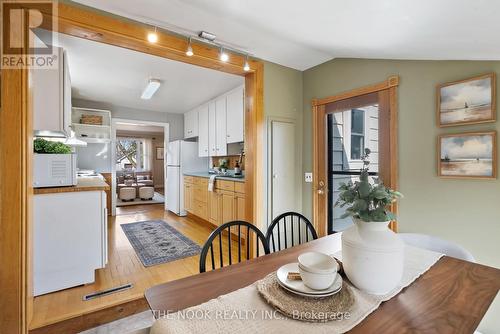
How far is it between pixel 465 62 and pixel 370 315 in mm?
1991

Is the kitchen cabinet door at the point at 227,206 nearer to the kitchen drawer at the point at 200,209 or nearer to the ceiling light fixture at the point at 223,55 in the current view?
the kitchen drawer at the point at 200,209

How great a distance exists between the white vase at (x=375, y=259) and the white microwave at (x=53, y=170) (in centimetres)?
244

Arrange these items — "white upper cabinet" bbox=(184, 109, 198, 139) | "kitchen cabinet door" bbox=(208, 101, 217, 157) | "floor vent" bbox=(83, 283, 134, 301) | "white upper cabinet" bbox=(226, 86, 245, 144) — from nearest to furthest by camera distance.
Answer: "floor vent" bbox=(83, 283, 134, 301) → "white upper cabinet" bbox=(226, 86, 245, 144) → "kitchen cabinet door" bbox=(208, 101, 217, 157) → "white upper cabinet" bbox=(184, 109, 198, 139)

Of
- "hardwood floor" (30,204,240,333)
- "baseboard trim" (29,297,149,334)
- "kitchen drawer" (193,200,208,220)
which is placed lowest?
"baseboard trim" (29,297,149,334)

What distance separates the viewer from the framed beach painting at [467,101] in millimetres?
1617

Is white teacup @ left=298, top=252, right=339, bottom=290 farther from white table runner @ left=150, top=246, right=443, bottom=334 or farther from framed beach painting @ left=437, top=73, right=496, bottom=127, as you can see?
framed beach painting @ left=437, top=73, right=496, bottom=127

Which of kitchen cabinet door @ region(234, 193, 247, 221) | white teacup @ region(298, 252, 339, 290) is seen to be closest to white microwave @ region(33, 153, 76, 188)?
kitchen cabinet door @ region(234, 193, 247, 221)

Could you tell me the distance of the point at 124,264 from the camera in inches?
107

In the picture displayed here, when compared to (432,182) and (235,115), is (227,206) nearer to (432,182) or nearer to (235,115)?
(235,115)

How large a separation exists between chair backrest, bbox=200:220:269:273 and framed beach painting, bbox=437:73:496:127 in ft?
5.56

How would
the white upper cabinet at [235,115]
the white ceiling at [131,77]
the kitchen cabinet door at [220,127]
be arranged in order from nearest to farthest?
the white ceiling at [131,77]
the white upper cabinet at [235,115]
the kitchen cabinet door at [220,127]

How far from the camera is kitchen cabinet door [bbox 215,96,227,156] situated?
418 centimetres

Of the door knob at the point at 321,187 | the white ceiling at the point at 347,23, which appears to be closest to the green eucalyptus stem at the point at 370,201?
the white ceiling at the point at 347,23

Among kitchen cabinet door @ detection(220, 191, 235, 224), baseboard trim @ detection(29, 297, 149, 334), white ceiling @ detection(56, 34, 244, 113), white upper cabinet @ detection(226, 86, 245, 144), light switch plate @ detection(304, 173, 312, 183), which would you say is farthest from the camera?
white upper cabinet @ detection(226, 86, 245, 144)
